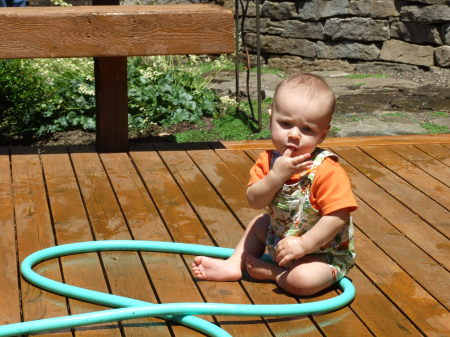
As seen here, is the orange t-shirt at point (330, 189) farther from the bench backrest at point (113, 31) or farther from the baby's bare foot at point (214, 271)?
the bench backrest at point (113, 31)

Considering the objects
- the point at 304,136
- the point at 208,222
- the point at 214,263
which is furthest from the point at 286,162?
the point at 208,222

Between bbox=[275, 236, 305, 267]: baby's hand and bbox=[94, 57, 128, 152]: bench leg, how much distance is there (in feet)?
6.37

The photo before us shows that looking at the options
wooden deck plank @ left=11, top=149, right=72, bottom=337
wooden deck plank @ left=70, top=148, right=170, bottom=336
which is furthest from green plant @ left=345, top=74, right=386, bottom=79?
wooden deck plank @ left=11, top=149, right=72, bottom=337

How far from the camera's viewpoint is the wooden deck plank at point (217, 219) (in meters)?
2.75

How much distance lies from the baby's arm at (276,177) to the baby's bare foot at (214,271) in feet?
0.91

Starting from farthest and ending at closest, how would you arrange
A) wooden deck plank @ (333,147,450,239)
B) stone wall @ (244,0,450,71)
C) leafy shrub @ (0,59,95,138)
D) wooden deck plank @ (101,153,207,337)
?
stone wall @ (244,0,450,71) → leafy shrub @ (0,59,95,138) → wooden deck plank @ (333,147,450,239) → wooden deck plank @ (101,153,207,337)

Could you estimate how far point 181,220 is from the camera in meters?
3.64

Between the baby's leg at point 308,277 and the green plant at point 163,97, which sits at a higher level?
the baby's leg at point 308,277

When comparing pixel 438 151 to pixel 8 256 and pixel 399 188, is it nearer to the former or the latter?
pixel 399 188

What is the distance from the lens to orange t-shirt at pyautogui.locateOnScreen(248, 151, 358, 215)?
2.79m

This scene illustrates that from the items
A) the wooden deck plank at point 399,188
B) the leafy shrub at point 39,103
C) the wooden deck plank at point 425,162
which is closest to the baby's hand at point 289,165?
the wooden deck plank at point 399,188

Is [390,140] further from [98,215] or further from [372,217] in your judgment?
[98,215]

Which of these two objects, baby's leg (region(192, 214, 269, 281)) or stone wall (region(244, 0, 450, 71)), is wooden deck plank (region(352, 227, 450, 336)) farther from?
stone wall (region(244, 0, 450, 71))

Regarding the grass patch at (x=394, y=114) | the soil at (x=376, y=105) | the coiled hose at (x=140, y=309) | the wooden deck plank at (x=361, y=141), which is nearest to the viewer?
the coiled hose at (x=140, y=309)
